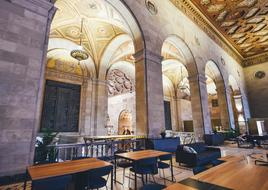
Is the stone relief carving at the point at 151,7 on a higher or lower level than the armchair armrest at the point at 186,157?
higher

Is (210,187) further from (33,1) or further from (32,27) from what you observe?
(33,1)

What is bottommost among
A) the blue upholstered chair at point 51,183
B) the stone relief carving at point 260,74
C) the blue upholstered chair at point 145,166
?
the blue upholstered chair at point 145,166

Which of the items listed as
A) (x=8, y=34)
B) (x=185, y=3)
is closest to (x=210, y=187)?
(x=8, y=34)

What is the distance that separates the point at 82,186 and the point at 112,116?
1426cm

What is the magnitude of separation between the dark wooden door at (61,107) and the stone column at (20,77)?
269 inches

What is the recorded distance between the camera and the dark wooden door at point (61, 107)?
931cm

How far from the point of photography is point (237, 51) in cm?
1609

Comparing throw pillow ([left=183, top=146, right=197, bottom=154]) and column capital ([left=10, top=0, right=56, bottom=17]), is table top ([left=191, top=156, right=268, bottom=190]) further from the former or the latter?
column capital ([left=10, top=0, right=56, bottom=17])

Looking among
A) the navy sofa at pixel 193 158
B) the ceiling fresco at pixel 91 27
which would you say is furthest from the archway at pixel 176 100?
the navy sofa at pixel 193 158

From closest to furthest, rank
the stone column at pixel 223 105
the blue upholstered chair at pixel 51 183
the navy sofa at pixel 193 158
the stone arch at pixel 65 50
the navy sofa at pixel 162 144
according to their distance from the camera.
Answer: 1. the blue upholstered chair at pixel 51 183
2. the navy sofa at pixel 193 158
3. the navy sofa at pixel 162 144
4. the stone arch at pixel 65 50
5. the stone column at pixel 223 105

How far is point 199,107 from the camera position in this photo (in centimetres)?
924

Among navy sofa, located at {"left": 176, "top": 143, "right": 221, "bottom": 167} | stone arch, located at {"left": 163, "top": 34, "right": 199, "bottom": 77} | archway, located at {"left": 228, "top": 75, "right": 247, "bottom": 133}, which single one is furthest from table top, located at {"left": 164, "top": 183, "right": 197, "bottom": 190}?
archway, located at {"left": 228, "top": 75, "right": 247, "bottom": 133}

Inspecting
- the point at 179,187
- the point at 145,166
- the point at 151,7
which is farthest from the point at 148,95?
the point at 179,187

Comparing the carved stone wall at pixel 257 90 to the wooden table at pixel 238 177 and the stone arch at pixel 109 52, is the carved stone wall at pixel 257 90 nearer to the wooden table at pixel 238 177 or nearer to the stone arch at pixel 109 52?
the stone arch at pixel 109 52
